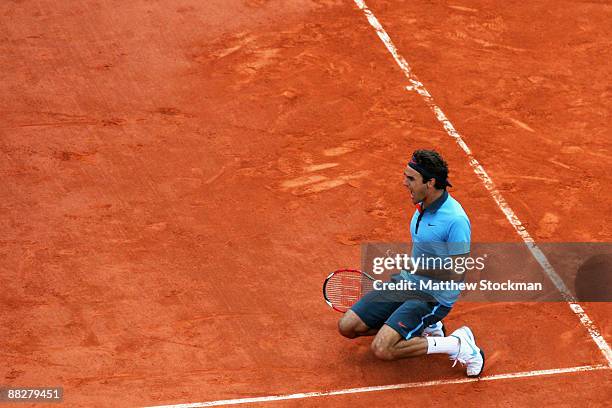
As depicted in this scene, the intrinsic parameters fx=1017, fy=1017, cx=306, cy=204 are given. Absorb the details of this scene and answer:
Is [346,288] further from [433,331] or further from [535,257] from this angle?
[535,257]

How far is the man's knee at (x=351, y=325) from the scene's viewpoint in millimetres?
9547

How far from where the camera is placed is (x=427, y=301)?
9.29 m

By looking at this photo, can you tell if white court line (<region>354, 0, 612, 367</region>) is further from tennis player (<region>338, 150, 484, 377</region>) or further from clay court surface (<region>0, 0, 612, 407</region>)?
tennis player (<region>338, 150, 484, 377</region>)

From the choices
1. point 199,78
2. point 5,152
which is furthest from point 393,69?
point 5,152

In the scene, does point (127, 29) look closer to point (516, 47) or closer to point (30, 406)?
point (516, 47)

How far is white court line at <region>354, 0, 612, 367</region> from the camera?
9.90m

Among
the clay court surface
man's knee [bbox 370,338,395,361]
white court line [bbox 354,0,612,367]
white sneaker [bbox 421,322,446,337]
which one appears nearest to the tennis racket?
the clay court surface

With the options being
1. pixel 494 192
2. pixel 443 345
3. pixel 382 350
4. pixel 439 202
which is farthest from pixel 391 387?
pixel 494 192

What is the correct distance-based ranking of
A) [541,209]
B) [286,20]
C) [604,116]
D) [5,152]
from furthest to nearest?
1. [286,20]
2. [604,116]
3. [5,152]
4. [541,209]

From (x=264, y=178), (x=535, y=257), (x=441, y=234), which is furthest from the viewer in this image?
(x=264, y=178)

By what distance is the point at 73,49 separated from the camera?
14.3 meters

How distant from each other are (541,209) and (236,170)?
A: 354 cm

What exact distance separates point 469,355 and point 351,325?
113cm

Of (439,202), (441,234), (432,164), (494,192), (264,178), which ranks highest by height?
(432,164)
